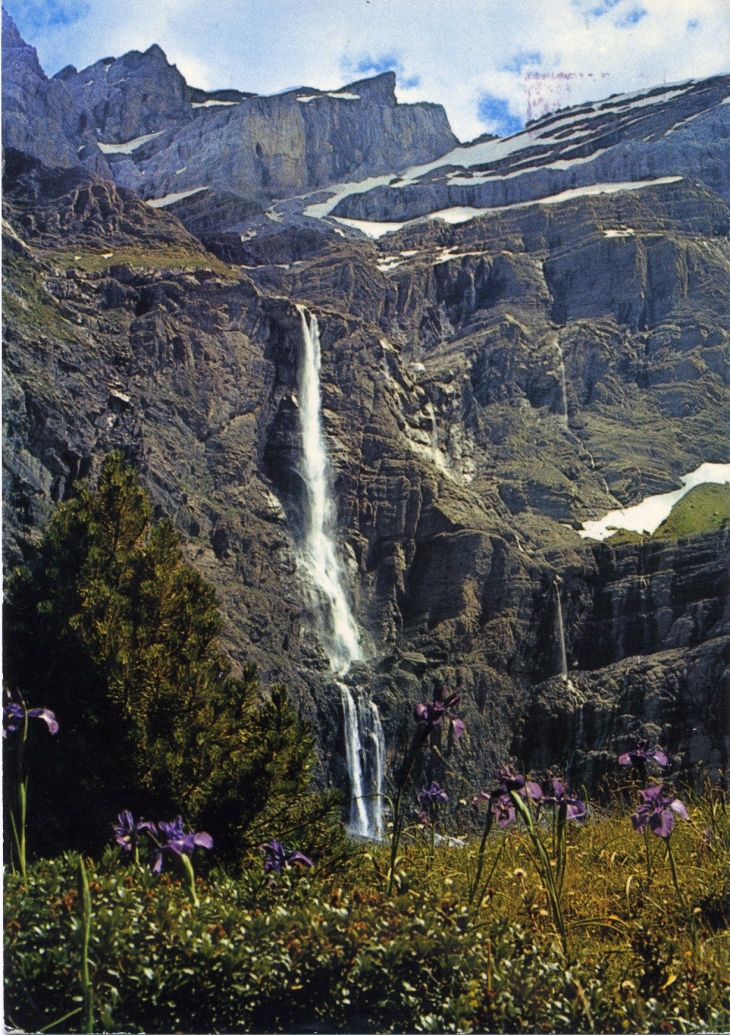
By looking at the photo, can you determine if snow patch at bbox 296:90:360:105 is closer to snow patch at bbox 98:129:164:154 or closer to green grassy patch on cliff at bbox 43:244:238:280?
snow patch at bbox 98:129:164:154

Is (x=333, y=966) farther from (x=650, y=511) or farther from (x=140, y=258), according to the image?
(x=650, y=511)

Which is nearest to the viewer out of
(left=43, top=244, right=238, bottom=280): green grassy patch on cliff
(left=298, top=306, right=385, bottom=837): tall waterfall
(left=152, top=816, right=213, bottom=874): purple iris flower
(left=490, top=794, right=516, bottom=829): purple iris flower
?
(left=152, top=816, right=213, bottom=874): purple iris flower

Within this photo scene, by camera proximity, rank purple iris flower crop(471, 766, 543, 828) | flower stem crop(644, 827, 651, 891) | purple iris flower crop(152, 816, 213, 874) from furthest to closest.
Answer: flower stem crop(644, 827, 651, 891)
purple iris flower crop(152, 816, 213, 874)
purple iris flower crop(471, 766, 543, 828)

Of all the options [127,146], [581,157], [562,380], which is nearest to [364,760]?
[562,380]

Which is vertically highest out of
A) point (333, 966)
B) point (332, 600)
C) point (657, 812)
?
point (332, 600)

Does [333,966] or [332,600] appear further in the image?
[332,600]

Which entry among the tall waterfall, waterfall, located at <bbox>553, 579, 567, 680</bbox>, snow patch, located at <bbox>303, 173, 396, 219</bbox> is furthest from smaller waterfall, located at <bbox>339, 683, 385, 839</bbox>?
snow patch, located at <bbox>303, 173, 396, 219</bbox>

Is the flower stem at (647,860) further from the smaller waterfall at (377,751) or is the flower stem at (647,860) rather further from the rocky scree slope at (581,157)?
the rocky scree slope at (581,157)

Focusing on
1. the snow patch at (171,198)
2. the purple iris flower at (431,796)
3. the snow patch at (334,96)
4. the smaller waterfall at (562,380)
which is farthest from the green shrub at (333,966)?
the smaller waterfall at (562,380)
